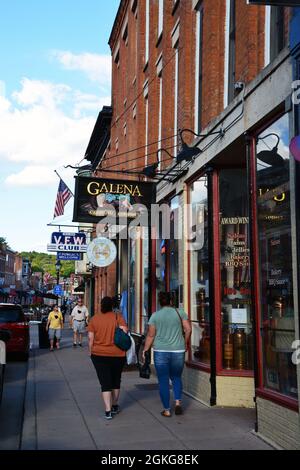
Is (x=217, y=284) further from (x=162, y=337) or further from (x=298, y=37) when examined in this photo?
(x=298, y=37)

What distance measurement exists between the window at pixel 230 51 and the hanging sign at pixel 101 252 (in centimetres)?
801

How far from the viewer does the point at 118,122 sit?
21688 millimetres

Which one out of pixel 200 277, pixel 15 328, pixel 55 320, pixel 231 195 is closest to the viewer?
pixel 231 195

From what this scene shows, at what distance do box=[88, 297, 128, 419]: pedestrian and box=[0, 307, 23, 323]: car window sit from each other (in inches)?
359

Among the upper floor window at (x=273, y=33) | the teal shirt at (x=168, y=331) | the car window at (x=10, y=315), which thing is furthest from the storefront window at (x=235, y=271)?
the car window at (x=10, y=315)

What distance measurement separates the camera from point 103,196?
12.0 m

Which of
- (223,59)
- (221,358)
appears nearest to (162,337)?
(221,358)

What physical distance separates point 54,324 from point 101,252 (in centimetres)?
425

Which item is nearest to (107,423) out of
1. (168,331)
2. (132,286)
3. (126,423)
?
(126,423)

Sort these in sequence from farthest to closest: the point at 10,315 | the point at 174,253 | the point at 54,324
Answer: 1. the point at 54,324
2. the point at 10,315
3. the point at 174,253

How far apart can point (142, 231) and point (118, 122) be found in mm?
7150

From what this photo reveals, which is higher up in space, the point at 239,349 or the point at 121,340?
the point at 121,340

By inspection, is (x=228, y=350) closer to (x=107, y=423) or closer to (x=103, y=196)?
(x=107, y=423)

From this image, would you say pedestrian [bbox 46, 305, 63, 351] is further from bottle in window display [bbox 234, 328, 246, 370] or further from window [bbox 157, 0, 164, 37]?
bottle in window display [bbox 234, 328, 246, 370]
